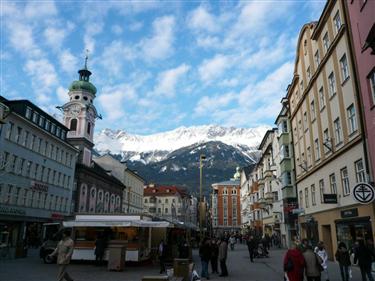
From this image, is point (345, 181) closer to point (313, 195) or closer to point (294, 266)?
point (313, 195)

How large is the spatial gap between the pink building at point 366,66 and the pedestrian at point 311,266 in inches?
397

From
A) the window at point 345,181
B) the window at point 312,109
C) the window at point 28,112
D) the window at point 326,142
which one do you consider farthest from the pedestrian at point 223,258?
the window at point 28,112

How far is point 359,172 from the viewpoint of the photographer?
21.3m

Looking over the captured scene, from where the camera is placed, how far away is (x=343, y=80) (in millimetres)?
23422

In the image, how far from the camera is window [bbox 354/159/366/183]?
20797 millimetres

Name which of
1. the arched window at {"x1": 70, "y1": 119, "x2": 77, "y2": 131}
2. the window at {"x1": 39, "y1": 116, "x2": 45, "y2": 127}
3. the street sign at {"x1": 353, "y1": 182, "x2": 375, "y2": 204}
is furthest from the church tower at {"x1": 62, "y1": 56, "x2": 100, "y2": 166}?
the street sign at {"x1": 353, "y1": 182, "x2": 375, "y2": 204}

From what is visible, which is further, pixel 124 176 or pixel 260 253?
pixel 124 176

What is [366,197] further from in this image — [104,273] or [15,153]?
[15,153]

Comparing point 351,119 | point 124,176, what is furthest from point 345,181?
point 124,176

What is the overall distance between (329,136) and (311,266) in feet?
57.0

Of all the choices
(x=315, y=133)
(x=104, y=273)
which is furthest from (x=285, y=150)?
(x=104, y=273)

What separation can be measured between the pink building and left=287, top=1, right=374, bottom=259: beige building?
3.12 ft

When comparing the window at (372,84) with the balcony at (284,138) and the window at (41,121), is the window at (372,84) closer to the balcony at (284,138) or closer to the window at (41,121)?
the balcony at (284,138)

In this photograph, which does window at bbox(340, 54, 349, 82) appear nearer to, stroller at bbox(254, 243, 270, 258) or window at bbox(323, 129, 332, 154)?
window at bbox(323, 129, 332, 154)
